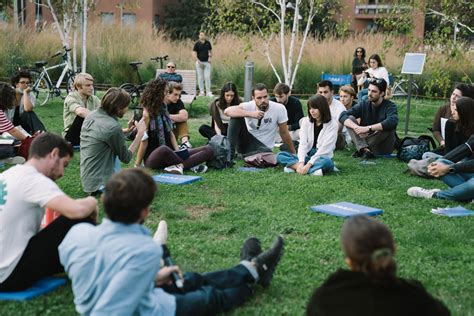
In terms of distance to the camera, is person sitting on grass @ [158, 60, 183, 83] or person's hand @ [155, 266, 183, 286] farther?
person sitting on grass @ [158, 60, 183, 83]

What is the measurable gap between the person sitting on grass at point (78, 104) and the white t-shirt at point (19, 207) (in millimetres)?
4770

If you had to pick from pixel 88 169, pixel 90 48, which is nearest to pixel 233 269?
pixel 88 169

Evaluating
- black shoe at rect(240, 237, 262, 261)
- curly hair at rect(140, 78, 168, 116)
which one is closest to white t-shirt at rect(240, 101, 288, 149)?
curly hair at rect(140, 78, 168, 116)

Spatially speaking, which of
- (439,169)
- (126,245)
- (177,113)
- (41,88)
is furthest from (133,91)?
(126,245)

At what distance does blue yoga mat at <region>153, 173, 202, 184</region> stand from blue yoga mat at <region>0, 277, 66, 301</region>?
3.35m

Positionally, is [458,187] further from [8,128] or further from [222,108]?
[8,128]

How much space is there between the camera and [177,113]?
974 cm

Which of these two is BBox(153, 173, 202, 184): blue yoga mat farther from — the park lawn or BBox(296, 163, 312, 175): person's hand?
BBox(296, 163, 312, 175): person's hand

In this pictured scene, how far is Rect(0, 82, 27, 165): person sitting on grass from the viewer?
7.97 metres

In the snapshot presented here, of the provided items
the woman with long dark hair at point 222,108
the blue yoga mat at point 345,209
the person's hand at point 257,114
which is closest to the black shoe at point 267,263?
the blue yoga mat at point 345,209

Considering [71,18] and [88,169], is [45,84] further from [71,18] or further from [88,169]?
[88,169]

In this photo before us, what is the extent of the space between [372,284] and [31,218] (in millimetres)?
2073

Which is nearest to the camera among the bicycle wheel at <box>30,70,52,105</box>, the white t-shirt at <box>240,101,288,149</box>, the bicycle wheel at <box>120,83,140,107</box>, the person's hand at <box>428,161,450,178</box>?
the person's hand at <box>428,161,450,178</box>

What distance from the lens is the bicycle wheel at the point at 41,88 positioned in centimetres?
1563
